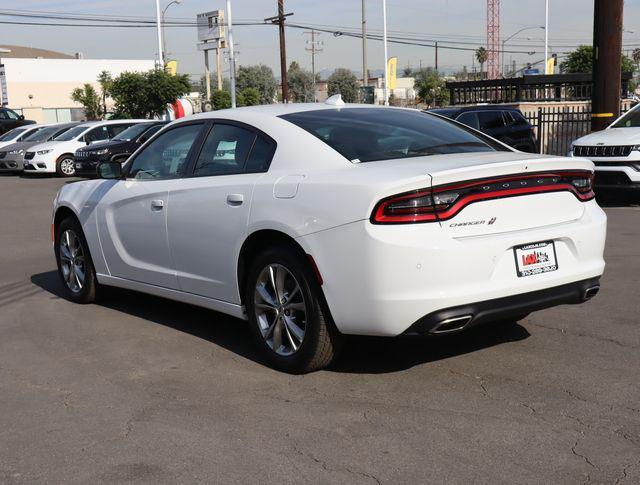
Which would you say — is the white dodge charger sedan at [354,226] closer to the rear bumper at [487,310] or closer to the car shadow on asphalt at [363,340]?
the rear bumper at [487,310]

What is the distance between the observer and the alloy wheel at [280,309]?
4910 mm

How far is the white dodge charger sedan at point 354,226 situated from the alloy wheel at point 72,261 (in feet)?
3.74

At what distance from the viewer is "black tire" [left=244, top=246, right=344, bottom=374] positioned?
4.70 metres

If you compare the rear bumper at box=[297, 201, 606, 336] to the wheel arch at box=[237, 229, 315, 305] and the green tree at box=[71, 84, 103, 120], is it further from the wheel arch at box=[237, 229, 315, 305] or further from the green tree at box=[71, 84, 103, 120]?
the green tree at box=[71, 84, 103, 120]

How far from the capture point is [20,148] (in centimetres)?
2497

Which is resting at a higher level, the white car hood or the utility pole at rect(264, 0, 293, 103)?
the utility pole at rect(264, 0, 293, 103)

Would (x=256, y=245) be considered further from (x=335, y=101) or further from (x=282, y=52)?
(x=282, y=52)

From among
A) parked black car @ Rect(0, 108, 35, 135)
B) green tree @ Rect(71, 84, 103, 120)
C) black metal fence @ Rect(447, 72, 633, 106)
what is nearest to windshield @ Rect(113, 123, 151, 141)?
black metal fence @ Rect(447, 72, 633, 106)

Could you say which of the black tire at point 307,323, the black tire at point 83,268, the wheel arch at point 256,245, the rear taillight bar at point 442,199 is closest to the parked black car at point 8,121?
the black tire at point 83,268

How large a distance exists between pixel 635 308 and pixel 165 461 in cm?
408

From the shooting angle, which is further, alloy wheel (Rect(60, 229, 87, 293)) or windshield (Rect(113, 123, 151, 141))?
windshield (Rect(113, 123, 151, 141))

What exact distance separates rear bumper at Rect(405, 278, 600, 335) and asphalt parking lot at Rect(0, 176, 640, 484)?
394 millimetres

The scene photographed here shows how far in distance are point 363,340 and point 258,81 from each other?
10598 cm

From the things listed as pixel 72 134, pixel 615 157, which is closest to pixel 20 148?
pixel 72 134
